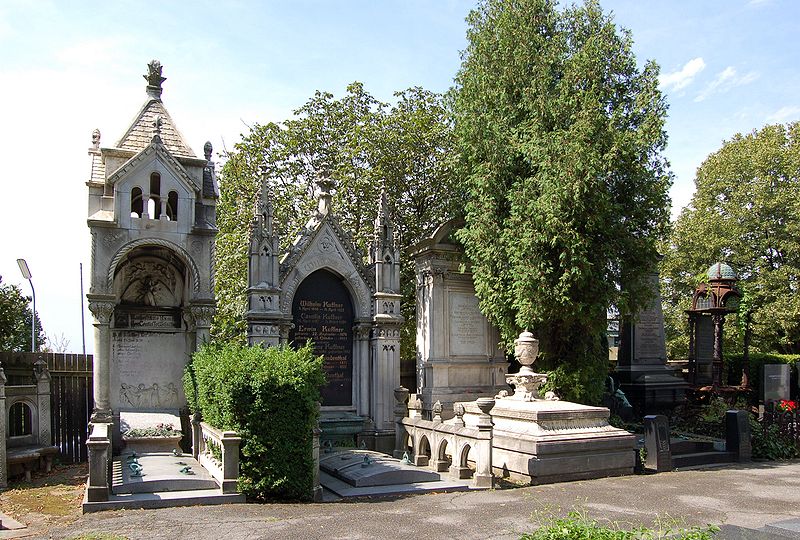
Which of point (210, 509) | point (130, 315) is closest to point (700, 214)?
point (130, 315)

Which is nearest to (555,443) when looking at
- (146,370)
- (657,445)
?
(657,445)

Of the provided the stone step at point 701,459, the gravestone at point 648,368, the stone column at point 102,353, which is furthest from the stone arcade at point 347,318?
the gravestone at point 648,368

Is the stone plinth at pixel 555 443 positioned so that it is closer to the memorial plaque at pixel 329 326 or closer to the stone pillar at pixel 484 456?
the stone pillar at pixel 484 456

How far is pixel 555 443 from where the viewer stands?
12523 millimetres

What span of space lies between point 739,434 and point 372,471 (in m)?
8.62

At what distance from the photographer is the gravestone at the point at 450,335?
17.1m

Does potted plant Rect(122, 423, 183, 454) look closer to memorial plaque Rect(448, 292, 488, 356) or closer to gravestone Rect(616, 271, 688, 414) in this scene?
memorial plaque Rect(448, 292, 488, 356)

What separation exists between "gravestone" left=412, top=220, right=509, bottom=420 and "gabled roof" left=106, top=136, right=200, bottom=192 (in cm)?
592

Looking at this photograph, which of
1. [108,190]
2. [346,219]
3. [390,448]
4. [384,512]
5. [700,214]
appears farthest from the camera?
[700,214]

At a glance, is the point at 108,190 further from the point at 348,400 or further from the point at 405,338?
the point at 405,338

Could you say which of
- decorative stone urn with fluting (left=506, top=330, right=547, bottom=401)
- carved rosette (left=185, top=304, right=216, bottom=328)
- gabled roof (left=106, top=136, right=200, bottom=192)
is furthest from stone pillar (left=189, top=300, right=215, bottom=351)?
decorative stone urn with fluting (left=506, top=330, right=547, bottom=401)

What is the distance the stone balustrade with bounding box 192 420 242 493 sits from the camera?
1039cm

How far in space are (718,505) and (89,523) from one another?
8936mm

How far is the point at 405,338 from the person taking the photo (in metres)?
22.6
